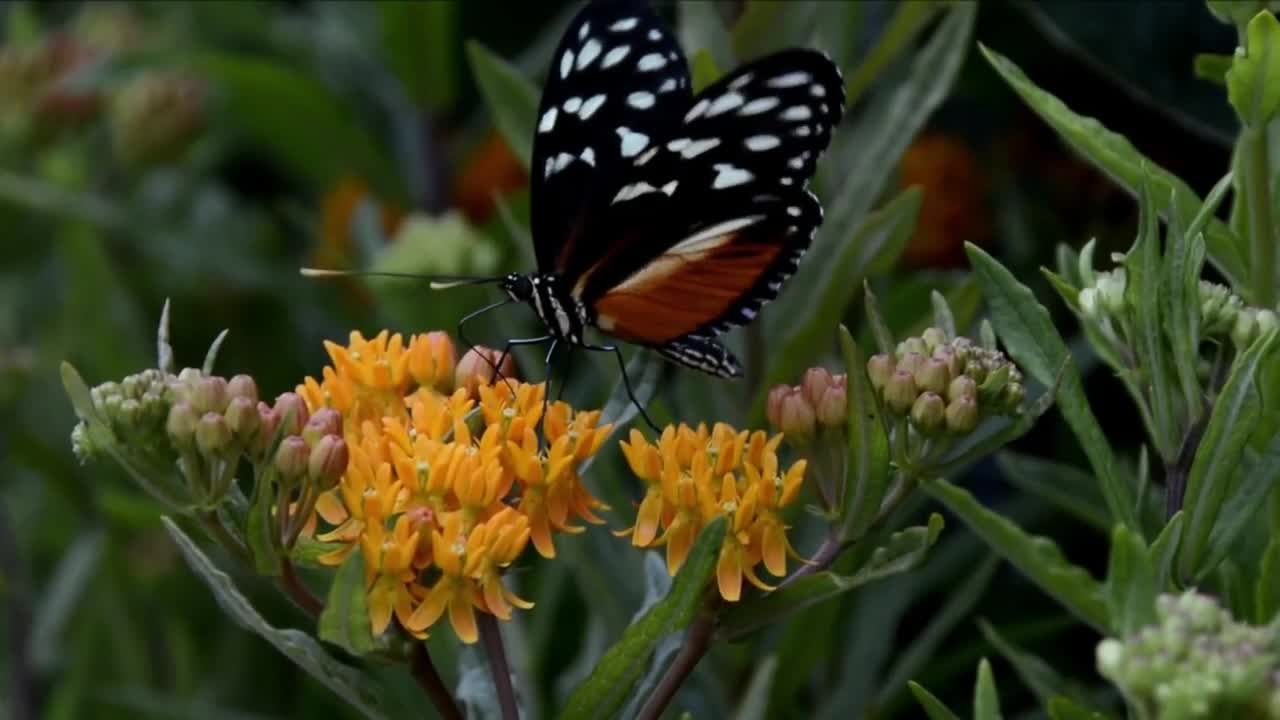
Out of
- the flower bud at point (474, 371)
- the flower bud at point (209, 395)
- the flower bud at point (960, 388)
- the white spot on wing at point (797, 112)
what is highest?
the white spot on wing at point (797, 112)

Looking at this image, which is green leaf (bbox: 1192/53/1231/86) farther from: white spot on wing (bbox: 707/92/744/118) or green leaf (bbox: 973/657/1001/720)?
green leaf (bbox: 973/657/1001/720)

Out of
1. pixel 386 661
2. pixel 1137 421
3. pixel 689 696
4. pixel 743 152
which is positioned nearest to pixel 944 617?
pixel 689 696

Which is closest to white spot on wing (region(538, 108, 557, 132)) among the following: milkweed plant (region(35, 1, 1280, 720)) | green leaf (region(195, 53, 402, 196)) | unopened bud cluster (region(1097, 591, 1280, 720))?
milkweed plant (region(35, 1, 1280, 720))

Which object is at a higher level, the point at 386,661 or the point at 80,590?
the point at 386,661

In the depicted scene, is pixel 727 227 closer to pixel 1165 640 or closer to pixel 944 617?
pixel 944 617

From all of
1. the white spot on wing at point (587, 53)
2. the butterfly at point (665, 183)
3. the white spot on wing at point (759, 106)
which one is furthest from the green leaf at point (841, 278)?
the white spot on wing at point (587, 53)

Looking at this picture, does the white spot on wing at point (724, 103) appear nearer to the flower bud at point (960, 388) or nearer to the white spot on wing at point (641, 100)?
the white spot on wing at point (641, 100)
